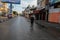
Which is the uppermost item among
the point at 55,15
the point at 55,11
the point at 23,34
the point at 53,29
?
the point at 55,11

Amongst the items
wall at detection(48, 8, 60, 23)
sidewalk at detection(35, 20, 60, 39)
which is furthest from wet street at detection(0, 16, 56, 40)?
wall at detection(48, 8, 60, 23)

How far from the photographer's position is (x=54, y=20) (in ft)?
162

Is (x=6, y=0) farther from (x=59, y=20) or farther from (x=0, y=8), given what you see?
(x=59, y=20)

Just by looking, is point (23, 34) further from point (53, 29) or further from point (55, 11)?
point (55, 11)

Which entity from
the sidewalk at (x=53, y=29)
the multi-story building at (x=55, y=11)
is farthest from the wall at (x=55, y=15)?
the sidewalk at (x=53, y=29)

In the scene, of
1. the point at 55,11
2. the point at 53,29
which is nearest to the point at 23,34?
the point at 53,29

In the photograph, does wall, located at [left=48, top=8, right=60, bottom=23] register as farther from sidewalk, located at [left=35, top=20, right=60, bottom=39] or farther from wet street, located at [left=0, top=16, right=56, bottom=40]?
wet street, located at [left=0, top=16, right=56, bottom=40]

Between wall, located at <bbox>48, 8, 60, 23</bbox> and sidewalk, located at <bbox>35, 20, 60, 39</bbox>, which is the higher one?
wall, located at <bbox>48, 8, 60, 23</bbox>

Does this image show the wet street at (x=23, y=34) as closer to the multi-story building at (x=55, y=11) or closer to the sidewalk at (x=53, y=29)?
the sidewalk at (x=53, y=29)

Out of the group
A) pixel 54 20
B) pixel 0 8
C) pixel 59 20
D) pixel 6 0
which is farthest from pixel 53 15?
pixel 0 8

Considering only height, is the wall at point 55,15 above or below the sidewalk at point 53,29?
above

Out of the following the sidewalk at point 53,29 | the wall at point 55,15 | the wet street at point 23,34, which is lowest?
the sidewalk at point 53,29

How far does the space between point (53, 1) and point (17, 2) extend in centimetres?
4830

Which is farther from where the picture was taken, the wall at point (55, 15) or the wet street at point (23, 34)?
the wall at point (55, 15)
